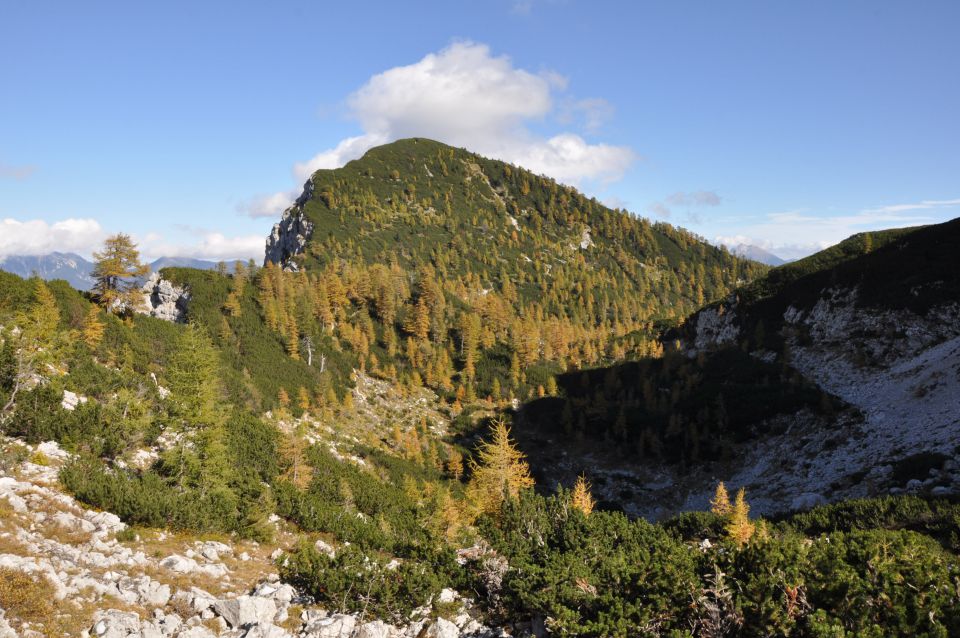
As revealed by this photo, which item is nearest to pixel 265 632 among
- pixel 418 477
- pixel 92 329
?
pixel 418 477

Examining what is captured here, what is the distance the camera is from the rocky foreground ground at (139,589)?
10.4 m

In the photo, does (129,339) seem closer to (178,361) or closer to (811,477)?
(178,361)

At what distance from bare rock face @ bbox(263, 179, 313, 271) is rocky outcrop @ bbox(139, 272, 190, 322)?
193 feet

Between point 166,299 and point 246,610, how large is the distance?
6531cm

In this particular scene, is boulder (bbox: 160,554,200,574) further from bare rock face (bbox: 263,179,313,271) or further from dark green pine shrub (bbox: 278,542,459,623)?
bare rock face (bbox: 263,179,313,271)

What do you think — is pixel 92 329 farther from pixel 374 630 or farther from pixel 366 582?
pixel 374 630

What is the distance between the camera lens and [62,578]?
11.3m

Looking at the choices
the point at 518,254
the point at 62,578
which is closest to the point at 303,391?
the point at 62,578

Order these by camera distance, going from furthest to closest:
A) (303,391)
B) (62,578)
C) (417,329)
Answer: (417,329), (303,391), (62,578)

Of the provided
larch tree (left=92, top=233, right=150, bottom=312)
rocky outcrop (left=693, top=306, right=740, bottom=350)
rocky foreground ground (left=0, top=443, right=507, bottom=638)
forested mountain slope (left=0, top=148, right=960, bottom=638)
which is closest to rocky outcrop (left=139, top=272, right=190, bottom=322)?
forested mountain slope (left=0, top=148, right=960, bottom=638)

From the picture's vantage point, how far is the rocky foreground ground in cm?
1038

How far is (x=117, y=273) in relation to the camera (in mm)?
46375

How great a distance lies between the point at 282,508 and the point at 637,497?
3650cm

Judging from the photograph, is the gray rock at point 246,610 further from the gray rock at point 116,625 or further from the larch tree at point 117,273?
the larch tree at point 117,273
